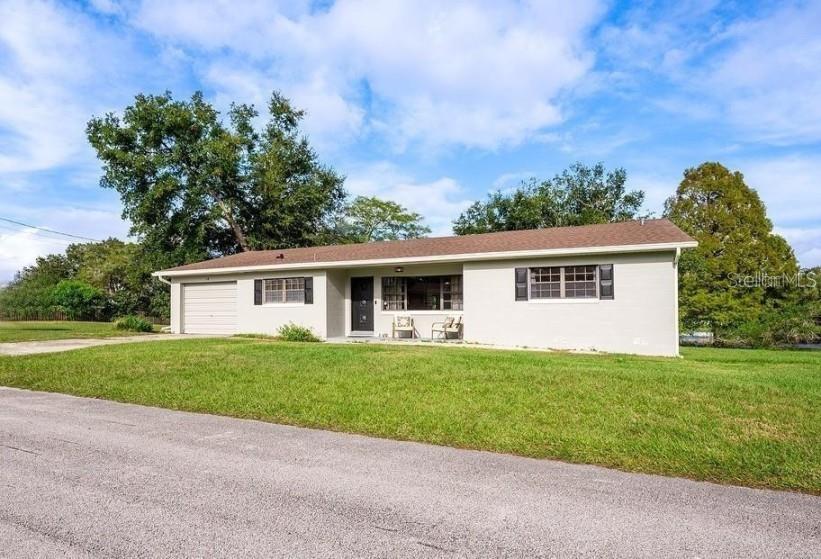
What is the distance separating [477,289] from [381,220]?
27096 millimetres

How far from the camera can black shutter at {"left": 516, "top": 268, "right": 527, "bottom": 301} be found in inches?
575

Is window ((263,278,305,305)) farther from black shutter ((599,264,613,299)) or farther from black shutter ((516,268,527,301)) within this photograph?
black shutter ((599,264,613,299))

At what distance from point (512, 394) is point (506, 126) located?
1463cm

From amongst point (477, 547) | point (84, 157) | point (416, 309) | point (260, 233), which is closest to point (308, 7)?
point (416, 309)

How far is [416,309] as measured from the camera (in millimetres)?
17078

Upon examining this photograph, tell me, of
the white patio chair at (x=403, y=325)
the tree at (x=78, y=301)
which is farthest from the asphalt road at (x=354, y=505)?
the tree at (x=78, y=301)

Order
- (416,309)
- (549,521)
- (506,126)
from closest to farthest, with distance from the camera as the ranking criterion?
1. (549,521)
2. (416,309)
3. (506,126)

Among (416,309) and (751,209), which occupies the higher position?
(751,209)

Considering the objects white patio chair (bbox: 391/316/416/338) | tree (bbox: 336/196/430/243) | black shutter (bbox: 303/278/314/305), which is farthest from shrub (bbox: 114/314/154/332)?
tree (bbox: 336/196/430/243)

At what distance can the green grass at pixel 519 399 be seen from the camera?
4711mm

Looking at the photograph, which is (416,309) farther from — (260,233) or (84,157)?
(84,157)

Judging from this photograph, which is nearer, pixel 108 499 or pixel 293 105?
pixel 108 499

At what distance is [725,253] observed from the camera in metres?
23.6

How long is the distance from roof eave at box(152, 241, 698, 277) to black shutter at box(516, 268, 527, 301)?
484 mm
